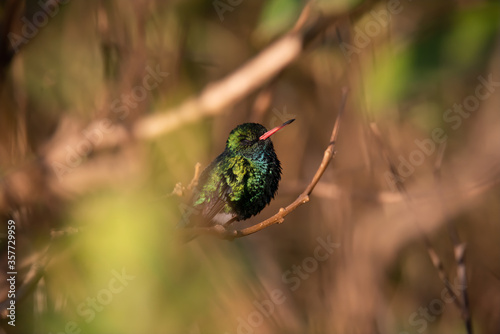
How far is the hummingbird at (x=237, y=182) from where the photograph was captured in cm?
163

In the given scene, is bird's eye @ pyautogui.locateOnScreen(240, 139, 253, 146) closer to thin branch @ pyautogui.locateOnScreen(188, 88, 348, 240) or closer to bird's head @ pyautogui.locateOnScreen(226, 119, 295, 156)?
bird's head @ pyautogui.locateOnScreen(226, 119, 295, 156)

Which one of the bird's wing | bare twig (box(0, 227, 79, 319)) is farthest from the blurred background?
the bird's wing

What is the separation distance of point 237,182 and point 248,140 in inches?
7.6

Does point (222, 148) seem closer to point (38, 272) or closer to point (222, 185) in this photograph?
point (222, 185)

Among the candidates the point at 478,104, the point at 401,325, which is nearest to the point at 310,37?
the point at 478,104

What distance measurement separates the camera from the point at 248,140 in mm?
1586

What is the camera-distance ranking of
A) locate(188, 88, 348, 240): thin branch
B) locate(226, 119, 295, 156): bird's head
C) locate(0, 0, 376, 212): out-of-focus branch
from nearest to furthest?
locate(188, 88, 348, 240): thin branch
locate(226, 119, 295, 156): bird's head
locate(0, 0, 376, 212): out-of-focus branch

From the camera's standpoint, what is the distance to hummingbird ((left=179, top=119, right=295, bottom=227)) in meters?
1.63

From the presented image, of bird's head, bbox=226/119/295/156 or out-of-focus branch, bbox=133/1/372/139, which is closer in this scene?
bird's head, bbox=226/119/295/156

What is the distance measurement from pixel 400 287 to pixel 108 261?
2.85 metres

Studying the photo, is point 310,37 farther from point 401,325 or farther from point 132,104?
point 401,325

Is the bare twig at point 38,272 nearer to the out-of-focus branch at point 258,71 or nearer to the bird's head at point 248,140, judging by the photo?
the bird's head at point 248,140

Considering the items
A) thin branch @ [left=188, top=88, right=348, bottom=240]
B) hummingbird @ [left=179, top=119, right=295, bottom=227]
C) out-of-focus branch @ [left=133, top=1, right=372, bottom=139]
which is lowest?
thin branch @ [left=188, top=88, right=348, bottom=240]

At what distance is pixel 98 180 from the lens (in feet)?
7.05
